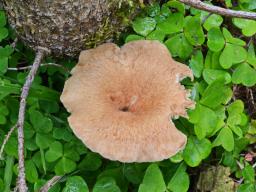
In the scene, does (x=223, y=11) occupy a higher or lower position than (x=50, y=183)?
higher

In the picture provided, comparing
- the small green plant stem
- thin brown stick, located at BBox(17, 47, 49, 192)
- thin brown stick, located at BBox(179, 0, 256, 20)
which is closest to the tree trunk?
thin brown stick, located at BBox(17, 47, 49, 192)

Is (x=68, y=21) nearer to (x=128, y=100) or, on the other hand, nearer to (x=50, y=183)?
(x=128, y=100)

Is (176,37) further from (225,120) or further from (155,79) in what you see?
(225,120)

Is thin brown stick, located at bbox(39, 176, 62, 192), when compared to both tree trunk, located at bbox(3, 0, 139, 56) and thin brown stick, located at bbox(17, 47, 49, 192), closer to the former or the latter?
thin brown stick, located at bbox(17, 47, 49, 192)

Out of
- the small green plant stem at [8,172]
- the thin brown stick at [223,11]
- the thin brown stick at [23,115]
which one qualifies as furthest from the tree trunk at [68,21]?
the small green plant stem at [8,172]

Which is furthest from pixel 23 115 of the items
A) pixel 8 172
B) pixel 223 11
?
pixel 223 11

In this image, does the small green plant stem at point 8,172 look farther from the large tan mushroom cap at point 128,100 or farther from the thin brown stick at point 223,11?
the thin brown stick at point 223,11

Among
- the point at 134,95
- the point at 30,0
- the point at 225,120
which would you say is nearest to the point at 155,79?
the point at 134,95
